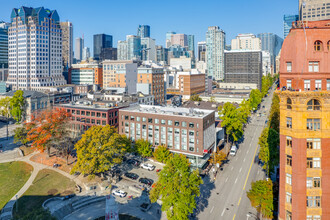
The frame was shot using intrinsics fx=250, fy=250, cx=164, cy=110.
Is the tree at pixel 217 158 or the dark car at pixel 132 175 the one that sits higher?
the tree at pixel 217 158

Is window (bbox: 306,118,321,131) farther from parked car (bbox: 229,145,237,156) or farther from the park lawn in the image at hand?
parked car (bbox: 229,145,237,156)

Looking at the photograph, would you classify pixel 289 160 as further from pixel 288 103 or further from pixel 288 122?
pixel 288 103

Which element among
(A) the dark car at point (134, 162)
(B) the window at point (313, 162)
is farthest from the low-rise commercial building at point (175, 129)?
(B) the window at point (313, 162)

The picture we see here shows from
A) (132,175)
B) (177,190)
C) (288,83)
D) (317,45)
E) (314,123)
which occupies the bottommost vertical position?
(132,175)

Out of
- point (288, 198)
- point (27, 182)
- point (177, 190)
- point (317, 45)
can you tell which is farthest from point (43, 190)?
point (317, 45)

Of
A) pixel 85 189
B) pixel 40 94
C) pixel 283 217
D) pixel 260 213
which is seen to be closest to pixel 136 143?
pixel 85 189

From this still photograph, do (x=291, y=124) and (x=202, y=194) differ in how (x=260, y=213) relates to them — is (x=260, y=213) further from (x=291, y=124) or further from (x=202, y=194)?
(x=291, y=124)

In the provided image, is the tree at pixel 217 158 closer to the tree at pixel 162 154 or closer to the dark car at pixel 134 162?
the tree at pixel 162 154
